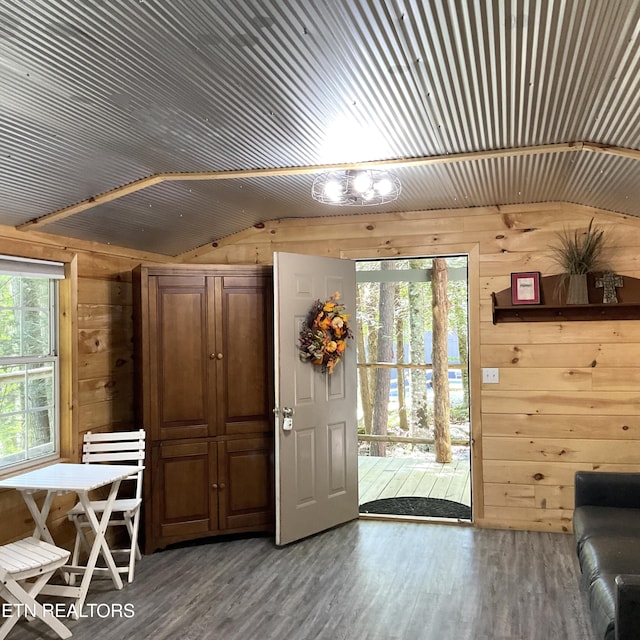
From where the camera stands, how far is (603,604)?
8.05ft

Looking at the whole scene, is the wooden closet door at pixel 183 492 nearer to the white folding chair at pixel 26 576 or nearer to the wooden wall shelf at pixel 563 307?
the white folding chair at pixel 26 576

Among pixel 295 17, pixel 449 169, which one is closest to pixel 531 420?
pixel 449 169

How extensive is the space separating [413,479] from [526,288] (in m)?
2.52

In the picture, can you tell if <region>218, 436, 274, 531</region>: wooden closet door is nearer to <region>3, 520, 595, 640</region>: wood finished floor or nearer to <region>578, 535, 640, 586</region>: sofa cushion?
<region>3, 520, 595, 640</region>: wood finished floor

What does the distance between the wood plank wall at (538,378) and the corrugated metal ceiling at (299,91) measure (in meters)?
0.76

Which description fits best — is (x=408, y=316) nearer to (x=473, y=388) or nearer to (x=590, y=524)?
(x=473, y=388)

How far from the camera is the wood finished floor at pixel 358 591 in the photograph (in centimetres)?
306

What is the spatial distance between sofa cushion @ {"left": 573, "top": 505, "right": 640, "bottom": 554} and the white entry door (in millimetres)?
1711

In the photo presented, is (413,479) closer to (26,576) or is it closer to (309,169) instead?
(309,169)

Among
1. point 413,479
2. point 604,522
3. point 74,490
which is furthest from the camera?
point 413,479

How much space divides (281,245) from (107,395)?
1.75 m

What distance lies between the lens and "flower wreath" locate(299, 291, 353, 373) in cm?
438

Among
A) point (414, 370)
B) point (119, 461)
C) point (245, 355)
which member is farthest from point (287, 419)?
point (414, 370)

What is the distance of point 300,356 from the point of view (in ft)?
14.3
